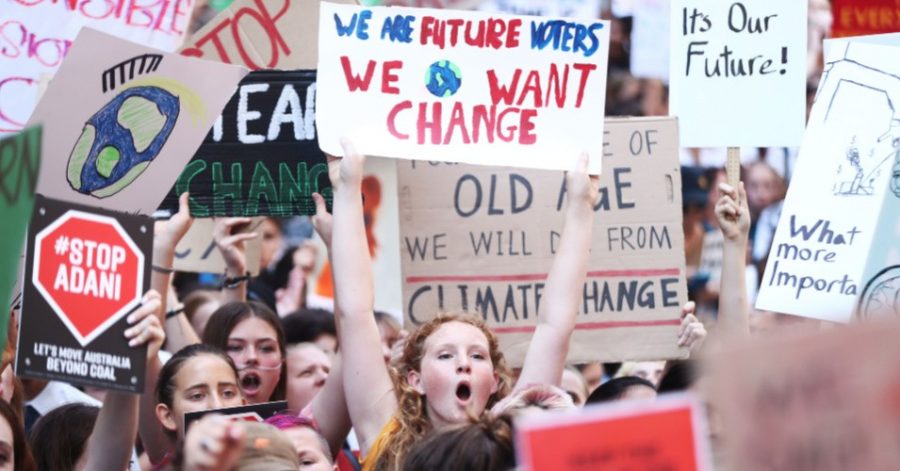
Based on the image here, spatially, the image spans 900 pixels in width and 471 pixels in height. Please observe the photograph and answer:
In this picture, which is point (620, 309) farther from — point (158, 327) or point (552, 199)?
point (158, 327)

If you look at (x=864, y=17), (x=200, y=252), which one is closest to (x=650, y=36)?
(x=864, y=17)

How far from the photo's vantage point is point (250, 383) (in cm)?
536

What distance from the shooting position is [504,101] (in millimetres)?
5188

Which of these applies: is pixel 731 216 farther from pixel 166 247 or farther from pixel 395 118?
pixel 166 247

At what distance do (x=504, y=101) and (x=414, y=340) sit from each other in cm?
95

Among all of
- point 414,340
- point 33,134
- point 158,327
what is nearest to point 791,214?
point 414,340

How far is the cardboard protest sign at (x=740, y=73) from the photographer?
5461 mm

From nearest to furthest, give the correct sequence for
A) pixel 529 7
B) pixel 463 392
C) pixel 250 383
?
1. pixel 463 392
2. pixel 250 383
3. pixel 529 7

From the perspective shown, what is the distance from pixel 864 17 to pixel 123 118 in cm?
338

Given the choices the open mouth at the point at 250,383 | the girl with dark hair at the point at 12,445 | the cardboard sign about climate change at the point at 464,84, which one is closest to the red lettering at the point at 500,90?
the cardboard sign about climate change at the point at 464,84

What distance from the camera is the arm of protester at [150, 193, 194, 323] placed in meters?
4.89

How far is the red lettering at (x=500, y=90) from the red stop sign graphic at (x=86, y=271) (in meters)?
1.73

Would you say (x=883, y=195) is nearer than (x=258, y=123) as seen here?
Yes

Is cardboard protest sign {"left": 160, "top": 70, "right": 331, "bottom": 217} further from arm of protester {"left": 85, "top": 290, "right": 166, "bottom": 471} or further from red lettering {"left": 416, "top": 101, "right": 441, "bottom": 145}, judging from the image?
arm of protester {"left": 85, "top": 290, "right": 166, "bottom": 471}
